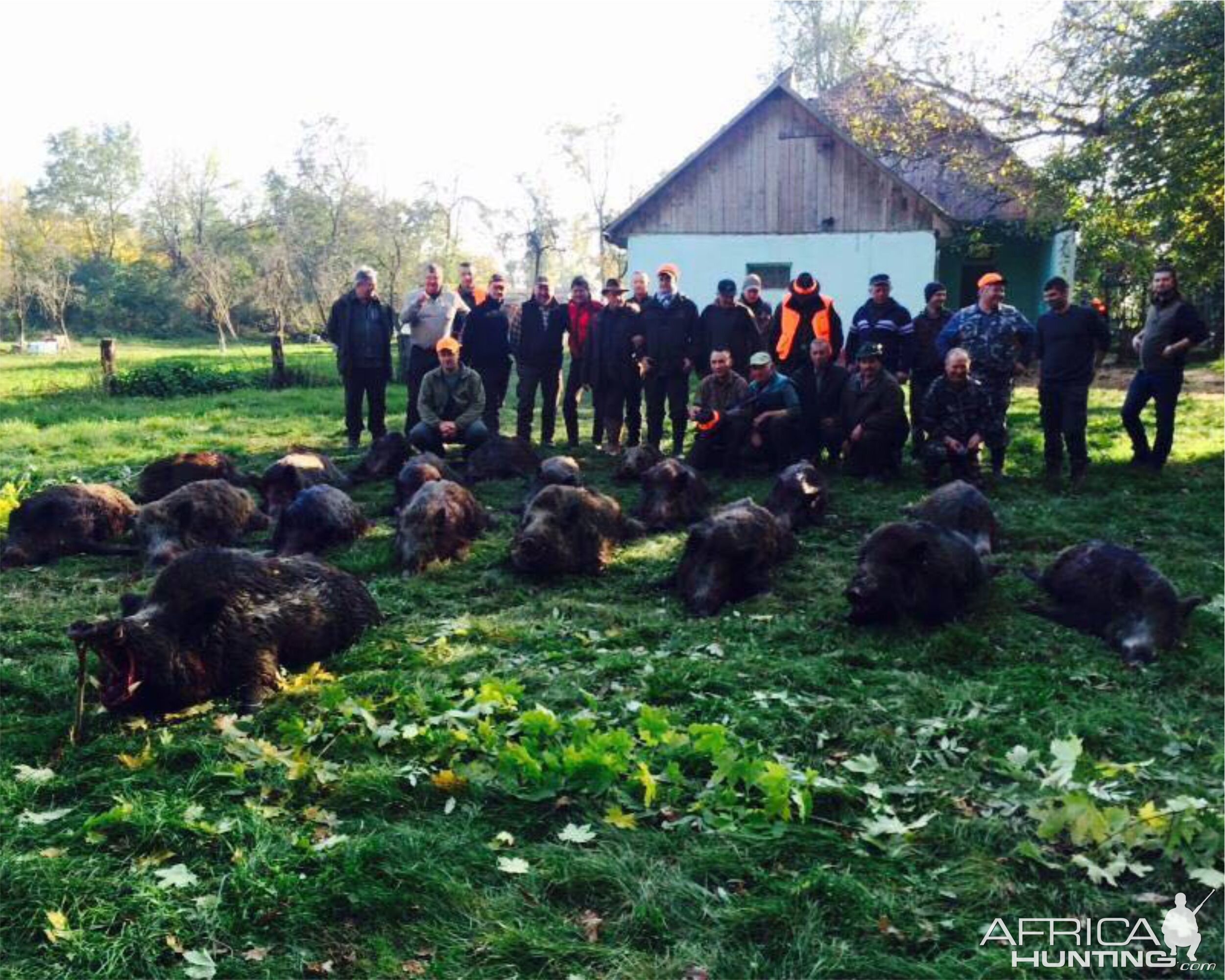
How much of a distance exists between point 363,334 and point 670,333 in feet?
12.8

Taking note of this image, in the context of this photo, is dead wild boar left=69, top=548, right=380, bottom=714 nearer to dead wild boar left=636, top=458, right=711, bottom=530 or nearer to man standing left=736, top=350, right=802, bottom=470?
dead wild boar left=636, top=458, right=711, bottom=530

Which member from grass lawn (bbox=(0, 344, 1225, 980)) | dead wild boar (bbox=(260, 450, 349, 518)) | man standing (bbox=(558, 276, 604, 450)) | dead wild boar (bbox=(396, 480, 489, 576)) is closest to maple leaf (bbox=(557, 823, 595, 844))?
grass lawn (bbox=(0, 344, 1225, 980))

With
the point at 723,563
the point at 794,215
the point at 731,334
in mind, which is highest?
the point at 794,215

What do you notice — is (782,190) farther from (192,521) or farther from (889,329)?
A: (192,521)

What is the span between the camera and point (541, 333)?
1269cm

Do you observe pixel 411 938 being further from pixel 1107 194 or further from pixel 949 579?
pixel 1107 194

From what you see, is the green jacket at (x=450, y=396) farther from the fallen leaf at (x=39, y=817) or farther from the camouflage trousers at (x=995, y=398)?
the fallen leaf at (x=39, y=817)

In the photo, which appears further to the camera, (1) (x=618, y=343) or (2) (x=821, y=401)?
(1) (x=618, y=343)

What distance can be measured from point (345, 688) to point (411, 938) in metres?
2.07

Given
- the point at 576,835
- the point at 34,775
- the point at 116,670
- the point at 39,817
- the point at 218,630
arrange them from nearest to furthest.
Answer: the point at 576,835 → the point at 39,817 → the point at 34,775 → the point at 116,670 → the point at 218,630

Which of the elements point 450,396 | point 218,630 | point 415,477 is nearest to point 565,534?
point 415,477

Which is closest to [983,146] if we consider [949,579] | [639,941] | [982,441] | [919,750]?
[982,441]

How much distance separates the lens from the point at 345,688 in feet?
16.8

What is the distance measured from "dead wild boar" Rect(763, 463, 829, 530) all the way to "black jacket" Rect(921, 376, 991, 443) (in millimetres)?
1956
